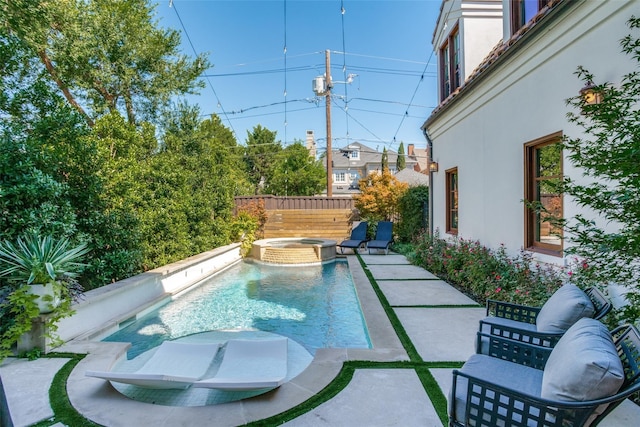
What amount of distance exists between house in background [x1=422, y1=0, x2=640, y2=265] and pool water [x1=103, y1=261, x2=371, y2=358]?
2.92 m

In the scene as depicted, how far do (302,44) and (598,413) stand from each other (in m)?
16.0

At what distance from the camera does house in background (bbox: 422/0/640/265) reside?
3.71m

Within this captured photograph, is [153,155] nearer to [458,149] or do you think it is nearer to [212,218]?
[212,218]

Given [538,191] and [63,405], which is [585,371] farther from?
[538,191]

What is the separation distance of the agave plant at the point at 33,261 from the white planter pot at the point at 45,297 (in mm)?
68

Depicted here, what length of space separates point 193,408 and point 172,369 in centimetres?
72

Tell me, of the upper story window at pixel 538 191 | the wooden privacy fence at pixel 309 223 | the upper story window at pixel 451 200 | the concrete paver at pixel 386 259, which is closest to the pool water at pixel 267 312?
the concrete paver at pixel 386 259

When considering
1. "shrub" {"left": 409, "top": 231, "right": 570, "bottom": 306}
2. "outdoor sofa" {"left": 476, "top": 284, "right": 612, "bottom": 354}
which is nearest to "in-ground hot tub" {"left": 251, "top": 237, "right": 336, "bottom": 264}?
"shrub" {"left": 409, "top": 231, "right": 570, "bottom": 306}

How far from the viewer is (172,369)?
308 centimetres

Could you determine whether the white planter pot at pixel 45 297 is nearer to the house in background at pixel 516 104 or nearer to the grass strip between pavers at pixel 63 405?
the grass strip between pavers at pixel 63 405

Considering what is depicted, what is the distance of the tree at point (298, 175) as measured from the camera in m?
28.0

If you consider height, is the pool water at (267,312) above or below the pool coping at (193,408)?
below

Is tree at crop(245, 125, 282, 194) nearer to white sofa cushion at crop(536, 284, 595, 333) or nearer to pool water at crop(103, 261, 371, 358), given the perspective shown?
pool water at crop(103, 261, 371, 358)

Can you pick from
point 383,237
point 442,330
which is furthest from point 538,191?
point 383,237
